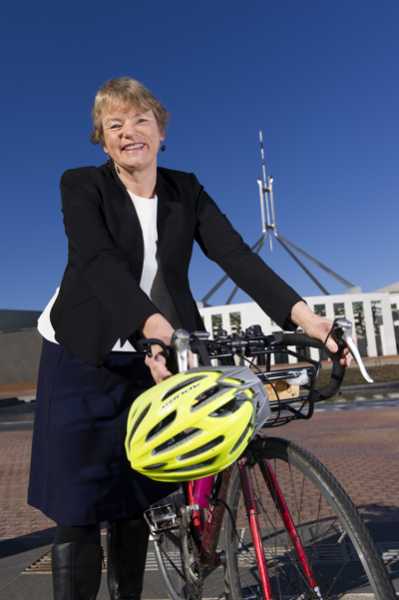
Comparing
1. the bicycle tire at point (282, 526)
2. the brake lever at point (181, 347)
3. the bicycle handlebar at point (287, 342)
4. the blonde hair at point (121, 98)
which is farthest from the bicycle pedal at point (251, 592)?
the blonde hair at point (121, 98)

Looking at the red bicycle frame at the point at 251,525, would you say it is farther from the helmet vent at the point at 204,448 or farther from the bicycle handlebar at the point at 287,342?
the helmet vent at the point at 204,448

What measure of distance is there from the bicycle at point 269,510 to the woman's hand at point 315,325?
3cm

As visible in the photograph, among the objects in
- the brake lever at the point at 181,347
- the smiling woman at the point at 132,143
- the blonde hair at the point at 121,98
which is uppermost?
the blonde hair at the point at 121,98

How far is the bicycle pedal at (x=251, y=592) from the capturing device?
57.3 inches

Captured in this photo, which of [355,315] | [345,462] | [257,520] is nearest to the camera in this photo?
[257,520]

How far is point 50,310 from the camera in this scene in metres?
1.73

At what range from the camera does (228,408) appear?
1045mm

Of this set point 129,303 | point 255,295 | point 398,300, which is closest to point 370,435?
point 255,295

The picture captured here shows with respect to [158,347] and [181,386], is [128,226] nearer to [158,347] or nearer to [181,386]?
[158,347]

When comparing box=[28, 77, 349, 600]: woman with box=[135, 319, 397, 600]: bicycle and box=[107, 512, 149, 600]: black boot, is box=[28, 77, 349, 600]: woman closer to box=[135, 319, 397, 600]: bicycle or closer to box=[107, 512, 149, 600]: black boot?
box=[107, 512, 149, 600]: black boot

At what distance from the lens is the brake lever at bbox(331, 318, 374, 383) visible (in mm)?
1272

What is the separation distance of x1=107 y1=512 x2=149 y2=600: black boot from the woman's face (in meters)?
1.18

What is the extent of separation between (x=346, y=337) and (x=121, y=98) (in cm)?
105

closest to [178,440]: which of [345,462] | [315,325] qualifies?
[315,325]
